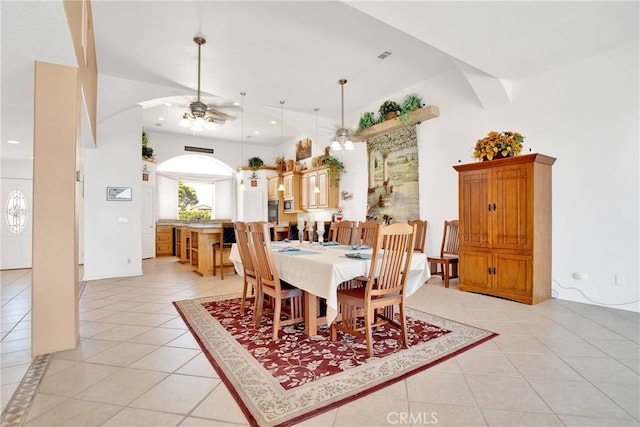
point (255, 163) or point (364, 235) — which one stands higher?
point (255, 163)

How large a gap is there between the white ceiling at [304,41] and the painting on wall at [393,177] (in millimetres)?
943

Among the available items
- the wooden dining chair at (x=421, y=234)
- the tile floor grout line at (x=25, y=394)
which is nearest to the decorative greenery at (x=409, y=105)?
the wooden dining chair at (x=421, y=234)

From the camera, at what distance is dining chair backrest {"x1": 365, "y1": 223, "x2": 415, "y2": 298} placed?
2283 millimetres

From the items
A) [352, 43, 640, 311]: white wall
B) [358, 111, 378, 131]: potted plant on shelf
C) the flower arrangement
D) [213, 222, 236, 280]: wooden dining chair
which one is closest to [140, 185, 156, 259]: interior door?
[213, 222, 236, 280]: wooden dining chair

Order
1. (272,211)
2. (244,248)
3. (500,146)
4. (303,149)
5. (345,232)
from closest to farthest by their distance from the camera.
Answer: (244,248) < (500,146) < (345,232) < (303,149) < (272,211)

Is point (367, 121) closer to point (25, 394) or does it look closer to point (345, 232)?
point (345, 232)

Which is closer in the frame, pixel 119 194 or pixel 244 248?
pixel 244 248

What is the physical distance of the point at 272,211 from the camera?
31.3ft

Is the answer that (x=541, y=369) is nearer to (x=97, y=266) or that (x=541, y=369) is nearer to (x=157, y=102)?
(x=97, y=266)

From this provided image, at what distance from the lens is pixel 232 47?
4184mm

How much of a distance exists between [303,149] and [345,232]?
207 inches

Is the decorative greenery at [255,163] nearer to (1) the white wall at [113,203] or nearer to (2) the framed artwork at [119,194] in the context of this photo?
(1) the white wall at [113,203]

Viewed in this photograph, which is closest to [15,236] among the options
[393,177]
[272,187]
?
[272,187]

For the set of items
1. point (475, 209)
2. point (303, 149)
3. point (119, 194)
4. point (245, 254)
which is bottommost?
point (245, 254)
